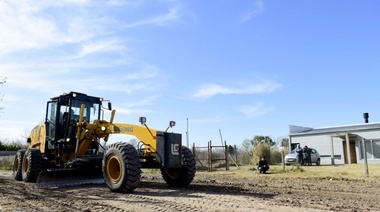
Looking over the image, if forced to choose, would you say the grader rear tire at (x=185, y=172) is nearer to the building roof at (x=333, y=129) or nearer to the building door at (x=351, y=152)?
the building roof at (x=333, y=129)

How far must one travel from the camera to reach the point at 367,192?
991cm

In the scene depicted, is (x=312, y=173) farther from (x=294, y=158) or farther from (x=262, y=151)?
(x=262, y=151)

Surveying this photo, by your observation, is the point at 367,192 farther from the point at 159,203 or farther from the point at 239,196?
the point at 159,203

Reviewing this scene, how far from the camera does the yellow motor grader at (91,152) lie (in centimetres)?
960

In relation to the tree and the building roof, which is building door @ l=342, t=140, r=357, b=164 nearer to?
the building roof

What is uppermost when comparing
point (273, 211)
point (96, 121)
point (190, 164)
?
point (96, 121)

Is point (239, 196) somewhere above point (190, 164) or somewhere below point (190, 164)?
below

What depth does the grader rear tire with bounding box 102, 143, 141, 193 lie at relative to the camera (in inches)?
357

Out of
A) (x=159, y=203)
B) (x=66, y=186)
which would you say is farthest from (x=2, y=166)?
(x=159, y=203)

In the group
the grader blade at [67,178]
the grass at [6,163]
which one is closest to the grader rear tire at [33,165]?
the grader blade at [67,178]

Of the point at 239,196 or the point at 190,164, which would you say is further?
the point at 190,164

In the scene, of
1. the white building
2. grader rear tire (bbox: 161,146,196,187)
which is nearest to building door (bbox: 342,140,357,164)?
the white building

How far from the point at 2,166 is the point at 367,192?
26.7 meters

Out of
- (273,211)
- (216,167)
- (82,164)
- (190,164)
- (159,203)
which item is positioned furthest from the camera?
(216,167)
